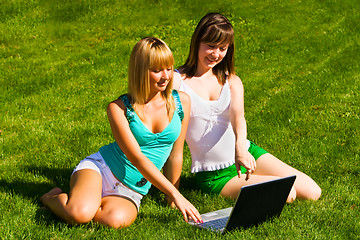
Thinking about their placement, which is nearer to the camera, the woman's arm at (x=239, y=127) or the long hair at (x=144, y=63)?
the long hair at (x=144, y=63)

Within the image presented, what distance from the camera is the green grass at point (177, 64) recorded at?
5145 mm

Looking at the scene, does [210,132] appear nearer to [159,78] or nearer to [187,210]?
[159,78]

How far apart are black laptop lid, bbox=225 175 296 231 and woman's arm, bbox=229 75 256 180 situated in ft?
1.51

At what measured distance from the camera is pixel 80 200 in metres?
4.88

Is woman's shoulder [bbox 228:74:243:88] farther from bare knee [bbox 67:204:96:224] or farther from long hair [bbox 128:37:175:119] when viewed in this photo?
bare knee [bbox 67:204:96:224]

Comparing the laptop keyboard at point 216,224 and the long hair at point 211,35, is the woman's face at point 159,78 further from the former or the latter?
the laptop keyboard at point 216,224

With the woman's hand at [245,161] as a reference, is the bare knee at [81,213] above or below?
below

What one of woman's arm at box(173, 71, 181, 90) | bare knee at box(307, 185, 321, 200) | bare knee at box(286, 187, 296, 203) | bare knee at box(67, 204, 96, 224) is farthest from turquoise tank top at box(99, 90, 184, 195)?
bare knee at box(307, 185, 321, 200)

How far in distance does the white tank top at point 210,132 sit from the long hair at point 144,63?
2.44 ft

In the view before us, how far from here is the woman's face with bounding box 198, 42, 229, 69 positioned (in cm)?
539

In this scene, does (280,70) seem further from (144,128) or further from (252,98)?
(144,128)

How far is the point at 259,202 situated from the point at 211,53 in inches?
67.5

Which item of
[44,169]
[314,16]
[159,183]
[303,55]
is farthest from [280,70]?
[159,183]

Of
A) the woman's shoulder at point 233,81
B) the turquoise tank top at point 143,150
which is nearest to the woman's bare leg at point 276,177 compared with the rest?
the turquoise tank top at point 143,150
